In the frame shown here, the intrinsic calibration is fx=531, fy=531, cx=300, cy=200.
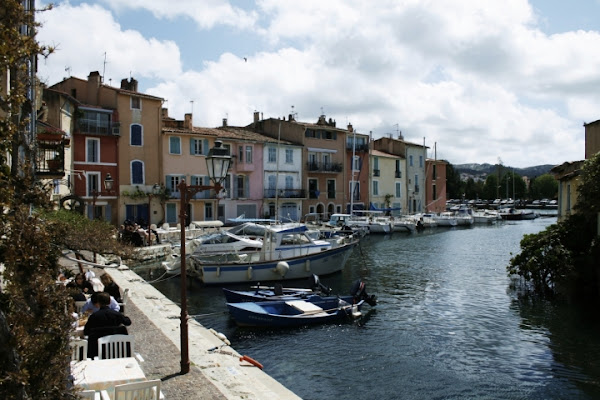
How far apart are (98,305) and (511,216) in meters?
85.6

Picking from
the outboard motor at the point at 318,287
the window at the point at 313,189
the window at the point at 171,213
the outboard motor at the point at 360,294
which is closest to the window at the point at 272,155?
the window at the point at 313,189

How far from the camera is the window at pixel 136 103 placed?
44.1m

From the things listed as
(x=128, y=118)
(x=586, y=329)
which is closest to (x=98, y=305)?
(x=586, y=329)

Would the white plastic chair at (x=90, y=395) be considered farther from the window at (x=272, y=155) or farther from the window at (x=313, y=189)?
the window at (x=313, y=189)

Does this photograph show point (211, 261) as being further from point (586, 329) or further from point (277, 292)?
point (586, 329)

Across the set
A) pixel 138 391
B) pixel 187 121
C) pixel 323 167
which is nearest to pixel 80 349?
pixel 138 391

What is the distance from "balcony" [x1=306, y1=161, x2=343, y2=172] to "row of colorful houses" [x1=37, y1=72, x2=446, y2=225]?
4.6 inches

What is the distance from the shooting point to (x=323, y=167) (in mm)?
60188

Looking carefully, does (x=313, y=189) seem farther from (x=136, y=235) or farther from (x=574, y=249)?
(x=574, y=249)

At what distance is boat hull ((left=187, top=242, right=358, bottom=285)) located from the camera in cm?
2570

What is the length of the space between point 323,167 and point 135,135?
75.2ft

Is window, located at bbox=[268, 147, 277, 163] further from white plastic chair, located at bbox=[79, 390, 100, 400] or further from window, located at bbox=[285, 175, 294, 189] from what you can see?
white plastic chair, located at bbox=[79, 390, 100, 400]

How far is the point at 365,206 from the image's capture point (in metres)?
66.3

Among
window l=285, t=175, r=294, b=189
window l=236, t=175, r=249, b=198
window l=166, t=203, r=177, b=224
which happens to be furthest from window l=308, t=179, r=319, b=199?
window l=166, t=203, r=177, b=224
